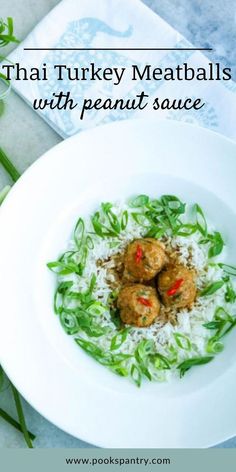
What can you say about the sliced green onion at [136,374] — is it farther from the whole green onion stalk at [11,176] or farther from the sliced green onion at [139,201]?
the sliced green onion at [139,201]

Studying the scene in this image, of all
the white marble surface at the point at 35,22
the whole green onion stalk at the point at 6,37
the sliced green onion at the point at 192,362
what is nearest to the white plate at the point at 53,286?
the sliced green onion at the point at 192,362

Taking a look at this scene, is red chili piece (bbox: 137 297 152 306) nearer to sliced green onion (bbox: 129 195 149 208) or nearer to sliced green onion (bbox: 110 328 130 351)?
sliced green onion (bbox: 110 328 130 351)

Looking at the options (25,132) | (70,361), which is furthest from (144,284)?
(25,132)

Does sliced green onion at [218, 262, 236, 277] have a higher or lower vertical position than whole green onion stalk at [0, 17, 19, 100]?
lower

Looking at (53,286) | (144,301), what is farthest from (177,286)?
(53,286)

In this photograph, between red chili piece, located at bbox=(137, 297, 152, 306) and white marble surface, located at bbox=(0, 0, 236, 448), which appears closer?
red chili piece, located at bbox=(137, 297, 152, 306)

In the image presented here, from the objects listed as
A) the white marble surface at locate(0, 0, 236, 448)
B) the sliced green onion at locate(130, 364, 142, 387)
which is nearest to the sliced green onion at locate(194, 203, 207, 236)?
the sliced green onion at locate(130, 364, 142, 387)

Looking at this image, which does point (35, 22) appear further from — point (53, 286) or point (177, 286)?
point (177, 286)
